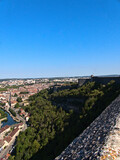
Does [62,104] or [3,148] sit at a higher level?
[62,104]

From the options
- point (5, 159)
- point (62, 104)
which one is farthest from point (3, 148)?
point (62, 104)

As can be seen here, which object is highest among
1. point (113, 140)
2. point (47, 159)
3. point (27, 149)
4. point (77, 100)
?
point (113, 140)

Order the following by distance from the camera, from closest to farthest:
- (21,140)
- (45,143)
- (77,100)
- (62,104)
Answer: (45,143), (21,140), (77,100), (62,104)

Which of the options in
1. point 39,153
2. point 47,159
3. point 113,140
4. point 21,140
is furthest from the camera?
point 21,140

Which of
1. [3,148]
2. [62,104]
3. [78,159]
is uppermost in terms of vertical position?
[78,159]

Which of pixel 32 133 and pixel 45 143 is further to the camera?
pixel 32 133

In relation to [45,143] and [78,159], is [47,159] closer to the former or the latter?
[45,143]

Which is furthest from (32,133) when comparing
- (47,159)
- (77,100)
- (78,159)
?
(78,159)

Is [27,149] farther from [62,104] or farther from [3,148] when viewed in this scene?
[62,104]

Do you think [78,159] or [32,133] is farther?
[32,133]
